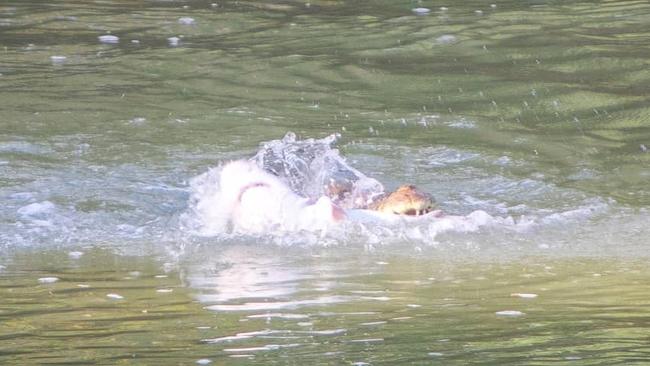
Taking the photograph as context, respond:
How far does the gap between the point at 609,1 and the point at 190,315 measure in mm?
11789

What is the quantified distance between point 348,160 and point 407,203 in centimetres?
234

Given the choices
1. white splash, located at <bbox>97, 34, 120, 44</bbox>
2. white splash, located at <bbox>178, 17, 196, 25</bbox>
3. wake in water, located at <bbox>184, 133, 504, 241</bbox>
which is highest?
white splash, located at <bbox>178, 17, 196, 25</bbox>

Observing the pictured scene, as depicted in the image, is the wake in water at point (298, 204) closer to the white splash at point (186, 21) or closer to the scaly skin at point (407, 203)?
the scaly skin at point (407, 203)

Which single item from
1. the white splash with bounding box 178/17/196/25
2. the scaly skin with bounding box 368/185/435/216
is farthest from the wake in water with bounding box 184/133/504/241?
the white splash with bounding box 178/17/196/25

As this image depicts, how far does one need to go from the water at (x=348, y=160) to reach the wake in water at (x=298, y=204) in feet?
0.21

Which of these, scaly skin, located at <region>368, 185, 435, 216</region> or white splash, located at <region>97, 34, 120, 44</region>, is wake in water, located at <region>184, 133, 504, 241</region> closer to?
scaly skin, located at <region>368, 185, 435, 216</region>

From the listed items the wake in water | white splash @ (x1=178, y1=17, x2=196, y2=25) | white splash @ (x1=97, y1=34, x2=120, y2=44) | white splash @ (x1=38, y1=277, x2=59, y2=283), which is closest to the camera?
white splash @ (x1=38, y1=277, x2=59, y2=283)

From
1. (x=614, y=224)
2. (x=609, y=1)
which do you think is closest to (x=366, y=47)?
(x=609, y=1)

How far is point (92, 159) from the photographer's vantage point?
9180mm

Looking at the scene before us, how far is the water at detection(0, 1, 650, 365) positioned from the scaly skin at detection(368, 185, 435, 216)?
0.16 m

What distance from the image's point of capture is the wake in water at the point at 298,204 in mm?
6934

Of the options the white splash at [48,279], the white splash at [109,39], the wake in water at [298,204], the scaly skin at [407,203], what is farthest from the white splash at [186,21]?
the white splash at [48,279]

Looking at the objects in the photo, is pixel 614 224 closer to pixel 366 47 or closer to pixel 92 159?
pixel 92 159

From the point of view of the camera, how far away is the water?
4664 millimetres
